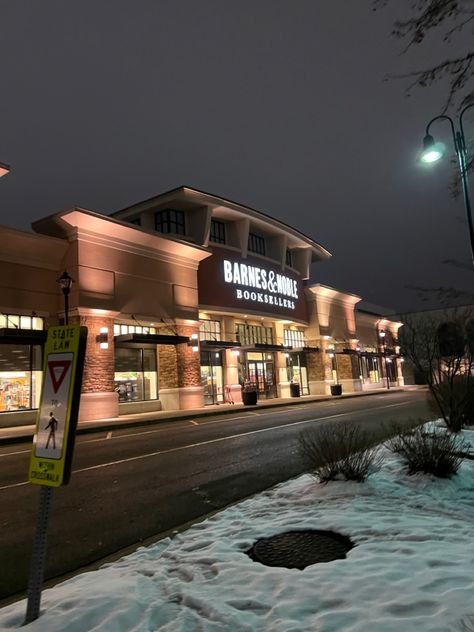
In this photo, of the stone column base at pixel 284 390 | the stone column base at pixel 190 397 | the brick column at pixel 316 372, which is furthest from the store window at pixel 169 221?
the brick column at pixel 316 372

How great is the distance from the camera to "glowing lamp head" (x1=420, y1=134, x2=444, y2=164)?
36.8 ft

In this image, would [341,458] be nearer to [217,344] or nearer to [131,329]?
[131,329]

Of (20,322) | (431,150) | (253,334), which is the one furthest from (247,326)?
(431,150)

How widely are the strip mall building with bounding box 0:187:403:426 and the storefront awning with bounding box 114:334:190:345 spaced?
0.22 feet

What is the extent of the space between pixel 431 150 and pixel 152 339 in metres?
16.1

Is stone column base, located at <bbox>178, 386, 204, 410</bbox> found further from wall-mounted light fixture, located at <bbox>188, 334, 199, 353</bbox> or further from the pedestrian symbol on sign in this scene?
the pedestrian symbol on sign

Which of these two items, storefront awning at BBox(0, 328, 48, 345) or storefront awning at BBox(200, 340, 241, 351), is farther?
storefront awning at BBox(200, 340, 241, 351)

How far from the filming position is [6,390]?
787 inches

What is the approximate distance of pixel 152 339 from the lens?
23781 mm

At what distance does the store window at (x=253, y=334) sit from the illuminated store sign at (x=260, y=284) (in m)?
2.21

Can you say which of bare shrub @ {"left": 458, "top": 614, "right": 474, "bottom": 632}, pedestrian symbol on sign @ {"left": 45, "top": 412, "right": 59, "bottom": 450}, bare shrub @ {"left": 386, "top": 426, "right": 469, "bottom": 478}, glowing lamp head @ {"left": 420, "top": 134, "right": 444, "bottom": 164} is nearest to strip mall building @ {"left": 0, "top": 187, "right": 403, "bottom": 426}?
glowing lamp head @ {"left": 420, "top": 134, "right": 444, "bottom": 164}

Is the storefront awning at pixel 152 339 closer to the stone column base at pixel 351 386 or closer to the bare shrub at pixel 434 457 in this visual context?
the bare shrub at pixel 434 457

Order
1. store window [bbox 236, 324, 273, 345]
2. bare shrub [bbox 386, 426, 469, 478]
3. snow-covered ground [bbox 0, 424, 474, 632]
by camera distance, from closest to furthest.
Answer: snow-covered ground [bbox 0, 424, 474, 632]
bare shrub [bbox 386, 426, 469, 478]
store window [bbox 236, 324, 273, 345]

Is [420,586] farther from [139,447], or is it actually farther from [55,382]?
[139,447]
